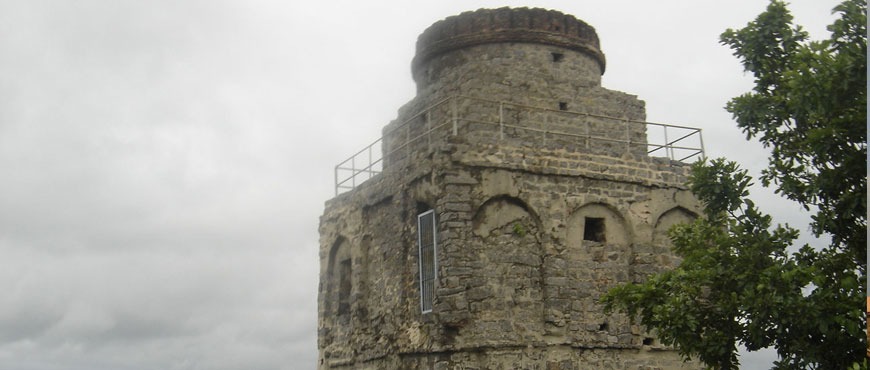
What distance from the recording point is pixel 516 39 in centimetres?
1927

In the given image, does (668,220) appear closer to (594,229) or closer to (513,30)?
(594,229)

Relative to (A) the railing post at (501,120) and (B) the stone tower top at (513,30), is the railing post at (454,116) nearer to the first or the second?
(A) the railing post at (501,120)

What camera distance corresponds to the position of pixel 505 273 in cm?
1623

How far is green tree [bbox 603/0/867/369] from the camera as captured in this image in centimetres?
1029

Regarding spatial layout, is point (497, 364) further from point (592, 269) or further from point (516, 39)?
point (516, 39)

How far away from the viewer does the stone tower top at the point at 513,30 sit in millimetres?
19344

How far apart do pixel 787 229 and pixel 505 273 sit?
19.3 ft

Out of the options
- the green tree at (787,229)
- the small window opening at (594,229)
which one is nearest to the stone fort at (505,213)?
the small window opening at (594,229)

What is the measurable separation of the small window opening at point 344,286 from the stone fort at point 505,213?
0.09ft

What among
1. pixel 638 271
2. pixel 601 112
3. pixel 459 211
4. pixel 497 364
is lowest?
pixel 497 364

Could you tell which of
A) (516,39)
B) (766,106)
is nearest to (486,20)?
(516,39)

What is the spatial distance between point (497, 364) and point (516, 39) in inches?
284

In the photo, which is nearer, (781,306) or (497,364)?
(781,306)

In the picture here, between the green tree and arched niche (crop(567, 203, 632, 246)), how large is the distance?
413 cm
